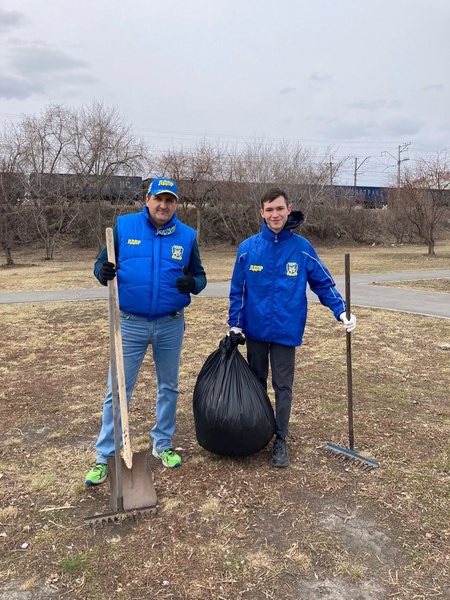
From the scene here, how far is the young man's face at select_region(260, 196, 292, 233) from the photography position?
9.84ft

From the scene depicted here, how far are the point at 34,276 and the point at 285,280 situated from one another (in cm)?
1518

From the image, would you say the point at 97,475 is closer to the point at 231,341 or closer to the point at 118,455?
the point at 118,455

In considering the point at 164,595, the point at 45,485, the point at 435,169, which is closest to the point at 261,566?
the point at 164,595

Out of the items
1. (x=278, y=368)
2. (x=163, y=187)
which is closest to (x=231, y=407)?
(x=278, y=368)

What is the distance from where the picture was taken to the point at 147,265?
2838 mm

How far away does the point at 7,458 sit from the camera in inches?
132

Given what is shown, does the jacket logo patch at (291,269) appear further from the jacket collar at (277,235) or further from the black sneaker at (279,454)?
→ the black sneaker at (279,454)

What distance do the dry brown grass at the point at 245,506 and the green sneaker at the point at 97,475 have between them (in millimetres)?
62

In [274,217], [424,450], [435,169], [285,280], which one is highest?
[435,169]

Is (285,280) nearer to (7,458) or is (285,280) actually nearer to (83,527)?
(83,527)

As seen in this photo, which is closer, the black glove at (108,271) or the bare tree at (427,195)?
the black glove at (108,271)

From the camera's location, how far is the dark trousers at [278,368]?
3170mm

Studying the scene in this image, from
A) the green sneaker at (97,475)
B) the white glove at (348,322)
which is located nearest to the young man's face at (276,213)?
the white glove at (348,322)

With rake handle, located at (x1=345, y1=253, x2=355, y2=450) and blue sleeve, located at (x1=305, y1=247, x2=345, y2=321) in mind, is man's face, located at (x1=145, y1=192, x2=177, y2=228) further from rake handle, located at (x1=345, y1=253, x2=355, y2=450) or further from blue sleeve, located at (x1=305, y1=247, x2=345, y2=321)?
rake handle, located at (x1=345, y1=253, x2=355, y2=450)
